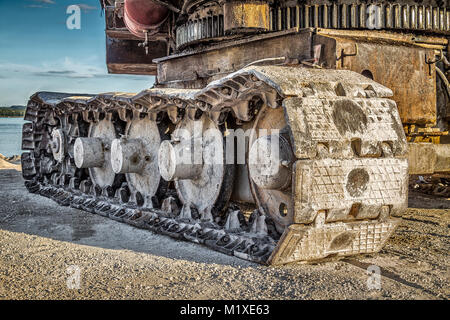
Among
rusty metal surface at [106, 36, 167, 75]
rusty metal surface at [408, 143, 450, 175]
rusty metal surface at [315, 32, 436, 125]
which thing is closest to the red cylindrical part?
rusty metal surface at [106, 36, 167, 75]

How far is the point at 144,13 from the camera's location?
6992 millimetres

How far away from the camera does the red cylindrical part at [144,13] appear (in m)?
6.93

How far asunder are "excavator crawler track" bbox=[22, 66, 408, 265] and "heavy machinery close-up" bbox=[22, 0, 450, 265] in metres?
0.01

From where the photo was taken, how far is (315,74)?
12.9ft

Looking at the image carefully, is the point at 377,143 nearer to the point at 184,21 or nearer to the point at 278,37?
the point at 278,37

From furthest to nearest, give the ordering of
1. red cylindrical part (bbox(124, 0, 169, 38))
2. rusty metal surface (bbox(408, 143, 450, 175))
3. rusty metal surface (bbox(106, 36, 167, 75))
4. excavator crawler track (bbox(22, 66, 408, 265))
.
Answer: rusty metal surface (bbox(106, 36, 167, 75)) → red cylindrical part (bbox(124, 0, 169, 38)) → rusty metal surface (bbox(408, 143, 450, 175)) → excavator crawler track (bbox(22, 66, 408, 265))

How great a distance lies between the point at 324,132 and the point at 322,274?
90 centimetres

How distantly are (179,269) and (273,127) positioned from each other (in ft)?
4.32

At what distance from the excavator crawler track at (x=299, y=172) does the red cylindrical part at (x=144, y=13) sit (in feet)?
6.60

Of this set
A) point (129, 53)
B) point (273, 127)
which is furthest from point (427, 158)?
point (129, 53)

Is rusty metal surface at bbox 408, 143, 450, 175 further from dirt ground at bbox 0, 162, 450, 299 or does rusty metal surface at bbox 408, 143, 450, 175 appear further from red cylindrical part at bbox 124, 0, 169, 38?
red cylindrical part at bbox 124, 0, 169, 38

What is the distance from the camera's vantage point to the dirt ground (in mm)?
3045

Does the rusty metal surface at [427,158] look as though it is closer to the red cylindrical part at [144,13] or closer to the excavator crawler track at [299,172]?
the excavator crawler track at [299,172]

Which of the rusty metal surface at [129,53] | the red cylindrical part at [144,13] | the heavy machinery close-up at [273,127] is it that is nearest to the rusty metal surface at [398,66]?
the heavy machinery close-up at [273,127]
